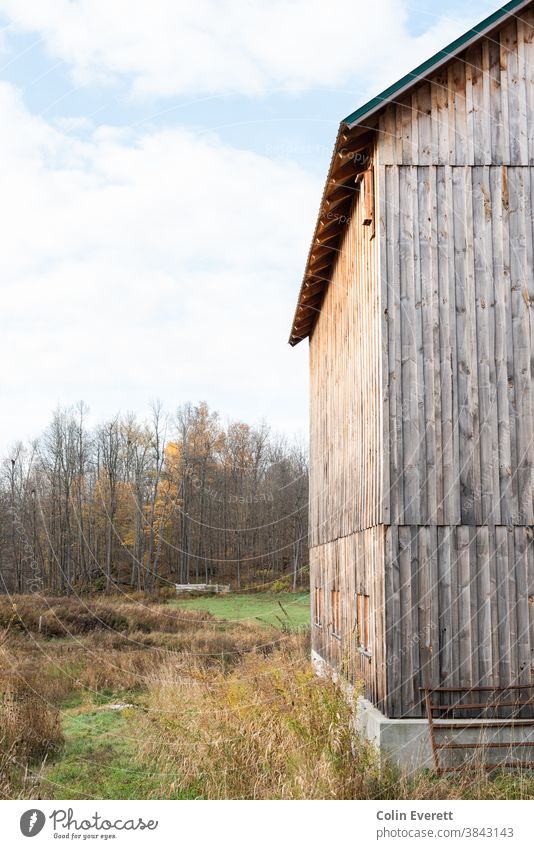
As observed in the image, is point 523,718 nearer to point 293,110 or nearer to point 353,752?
point 353,752

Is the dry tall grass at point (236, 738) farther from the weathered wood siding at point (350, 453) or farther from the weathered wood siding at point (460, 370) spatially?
the weathered wood siding at point (460, 370)

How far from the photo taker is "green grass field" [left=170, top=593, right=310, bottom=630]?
1137 inches

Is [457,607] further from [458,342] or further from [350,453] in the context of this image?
[350,453]

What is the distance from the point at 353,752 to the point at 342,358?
684 centimetres

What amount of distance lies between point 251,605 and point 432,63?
25093 millimetres

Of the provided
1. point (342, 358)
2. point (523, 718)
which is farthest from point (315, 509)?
point (523, 718)

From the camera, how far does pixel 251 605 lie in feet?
105

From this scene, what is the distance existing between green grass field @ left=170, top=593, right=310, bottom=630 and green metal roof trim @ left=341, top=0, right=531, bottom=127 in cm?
1970

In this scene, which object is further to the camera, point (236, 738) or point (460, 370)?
point (460, 370)

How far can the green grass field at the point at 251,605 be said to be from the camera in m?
28.9

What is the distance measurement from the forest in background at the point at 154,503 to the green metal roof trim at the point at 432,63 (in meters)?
11.9

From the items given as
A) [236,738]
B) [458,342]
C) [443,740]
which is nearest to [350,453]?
[458,342]

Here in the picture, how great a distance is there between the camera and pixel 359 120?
9984mm

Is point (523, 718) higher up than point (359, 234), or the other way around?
point (359, 234)
